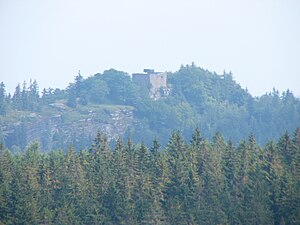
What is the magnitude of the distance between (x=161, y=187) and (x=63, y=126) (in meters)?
87.8

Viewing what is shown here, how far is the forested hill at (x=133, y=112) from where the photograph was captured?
16350 cm

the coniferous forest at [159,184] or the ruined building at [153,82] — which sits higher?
the ruined building at [153,82]

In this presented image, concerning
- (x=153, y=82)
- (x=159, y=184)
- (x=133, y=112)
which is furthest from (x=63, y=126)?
(x=159, y=184)

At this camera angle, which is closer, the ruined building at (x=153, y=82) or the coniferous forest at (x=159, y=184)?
the coniferous forest at (x=159, y=184)

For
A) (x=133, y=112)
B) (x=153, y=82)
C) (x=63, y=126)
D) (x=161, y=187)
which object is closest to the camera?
(x=161, y=187)

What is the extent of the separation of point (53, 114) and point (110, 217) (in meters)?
92.1

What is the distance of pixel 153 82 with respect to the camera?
189 metres

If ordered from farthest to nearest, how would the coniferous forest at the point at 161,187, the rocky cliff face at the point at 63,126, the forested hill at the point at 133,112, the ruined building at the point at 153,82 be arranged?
1. the ruined building at the point at 153,82
2. the forested hill at the point at 133,112
3. the rocky cliff face at the point at 63,126
4. the coniferous forest at the point at 161,187

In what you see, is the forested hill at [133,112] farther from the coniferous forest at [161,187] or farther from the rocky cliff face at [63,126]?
the coniferous forest at [161,187]

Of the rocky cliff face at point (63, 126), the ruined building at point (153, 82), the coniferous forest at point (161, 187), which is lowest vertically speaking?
the coniferous forest at point (161, 187)

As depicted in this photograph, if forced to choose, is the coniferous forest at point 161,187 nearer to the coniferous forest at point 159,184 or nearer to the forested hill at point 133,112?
the coniferous forest at point 159,184

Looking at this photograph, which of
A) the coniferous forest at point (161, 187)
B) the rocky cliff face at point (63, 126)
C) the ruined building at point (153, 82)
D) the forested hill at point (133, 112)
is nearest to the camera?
the coniferous forest at point (161, 187)

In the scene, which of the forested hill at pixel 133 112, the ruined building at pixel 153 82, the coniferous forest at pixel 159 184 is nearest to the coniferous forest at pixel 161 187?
the coniferous forest at pixel 159 184

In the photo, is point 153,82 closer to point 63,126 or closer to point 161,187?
point 63,126
